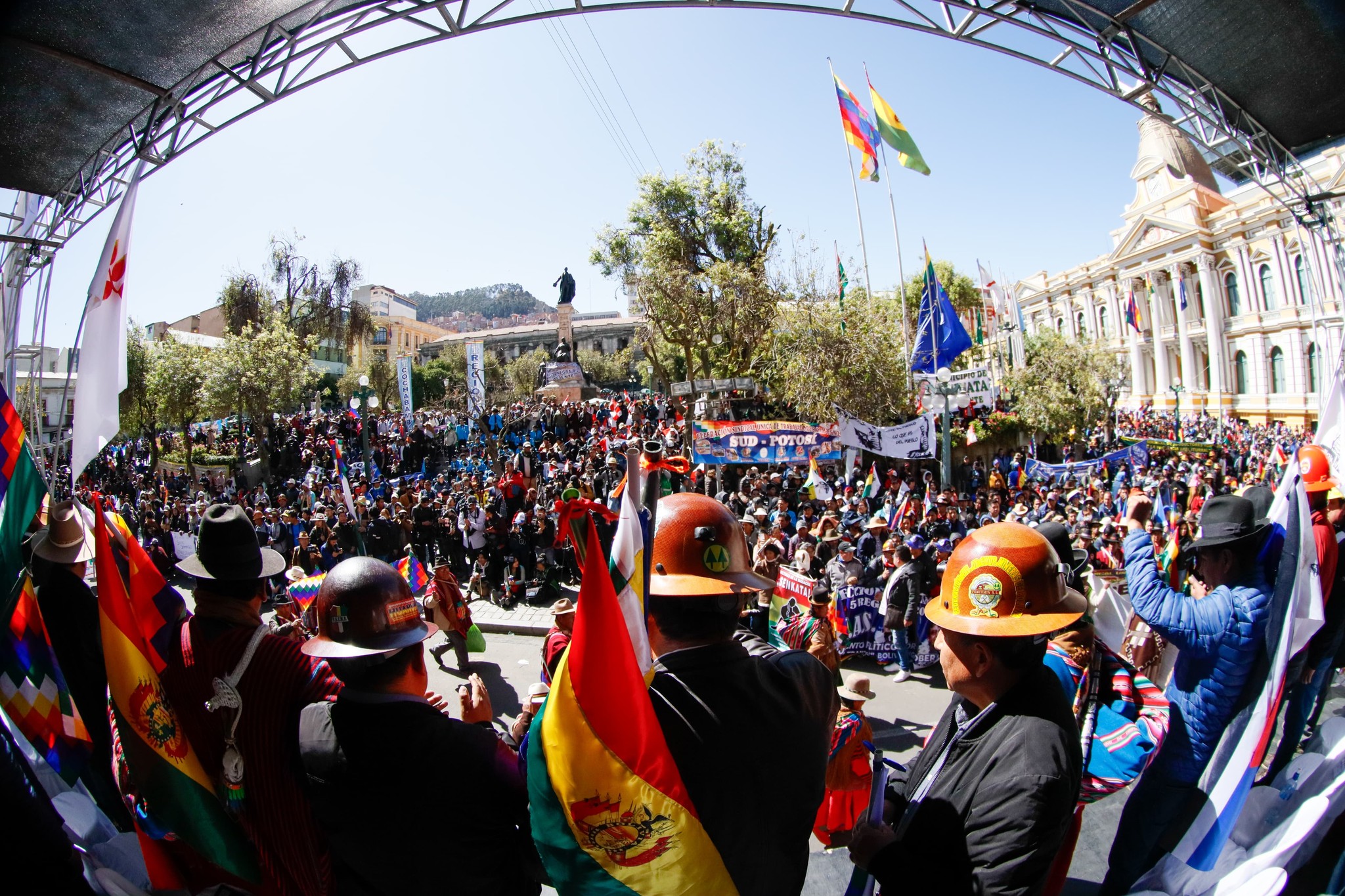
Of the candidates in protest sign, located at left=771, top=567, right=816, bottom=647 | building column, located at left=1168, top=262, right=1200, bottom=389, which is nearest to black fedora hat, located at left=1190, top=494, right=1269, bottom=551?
protest sign, located at left=771, top=567, right=816, bottom=647

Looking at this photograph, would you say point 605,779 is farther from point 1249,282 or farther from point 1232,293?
point 1232,293

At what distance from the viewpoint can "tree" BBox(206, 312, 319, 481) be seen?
2262 centimetres

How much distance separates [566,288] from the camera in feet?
140

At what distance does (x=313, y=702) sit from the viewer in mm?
2199

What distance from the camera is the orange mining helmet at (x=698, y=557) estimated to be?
1703mm

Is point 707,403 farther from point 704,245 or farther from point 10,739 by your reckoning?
point 10,739

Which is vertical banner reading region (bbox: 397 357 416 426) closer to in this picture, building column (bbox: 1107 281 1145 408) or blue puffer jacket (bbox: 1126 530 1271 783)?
blue puffer jacket (bbox: 1126 530 1271 783)

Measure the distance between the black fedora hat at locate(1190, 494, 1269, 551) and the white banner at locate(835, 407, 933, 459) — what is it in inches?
324

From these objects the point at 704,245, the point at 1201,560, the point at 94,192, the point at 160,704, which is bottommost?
the point at 160,704

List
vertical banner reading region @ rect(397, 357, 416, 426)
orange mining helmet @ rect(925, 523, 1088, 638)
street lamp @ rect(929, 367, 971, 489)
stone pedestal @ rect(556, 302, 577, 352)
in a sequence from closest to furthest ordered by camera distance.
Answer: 1. orange mining helmet @ rect(925, 523, 1088, 638)
2. street lamp @ rect(929, 367, 971, 489)
3. vertical banner reading region @ rect(397, 357, 416, 426)
4. stone pedestal @ rect(556, 302, 577, 352)

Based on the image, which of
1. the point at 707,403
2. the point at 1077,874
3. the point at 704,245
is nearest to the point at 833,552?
the point at 1077,874

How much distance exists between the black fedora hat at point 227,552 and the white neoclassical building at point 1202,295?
128 ft

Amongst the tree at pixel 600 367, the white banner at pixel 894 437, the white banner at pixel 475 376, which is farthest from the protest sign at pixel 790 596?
the tree at pixel 600 367

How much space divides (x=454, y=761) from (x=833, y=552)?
7.51 m
